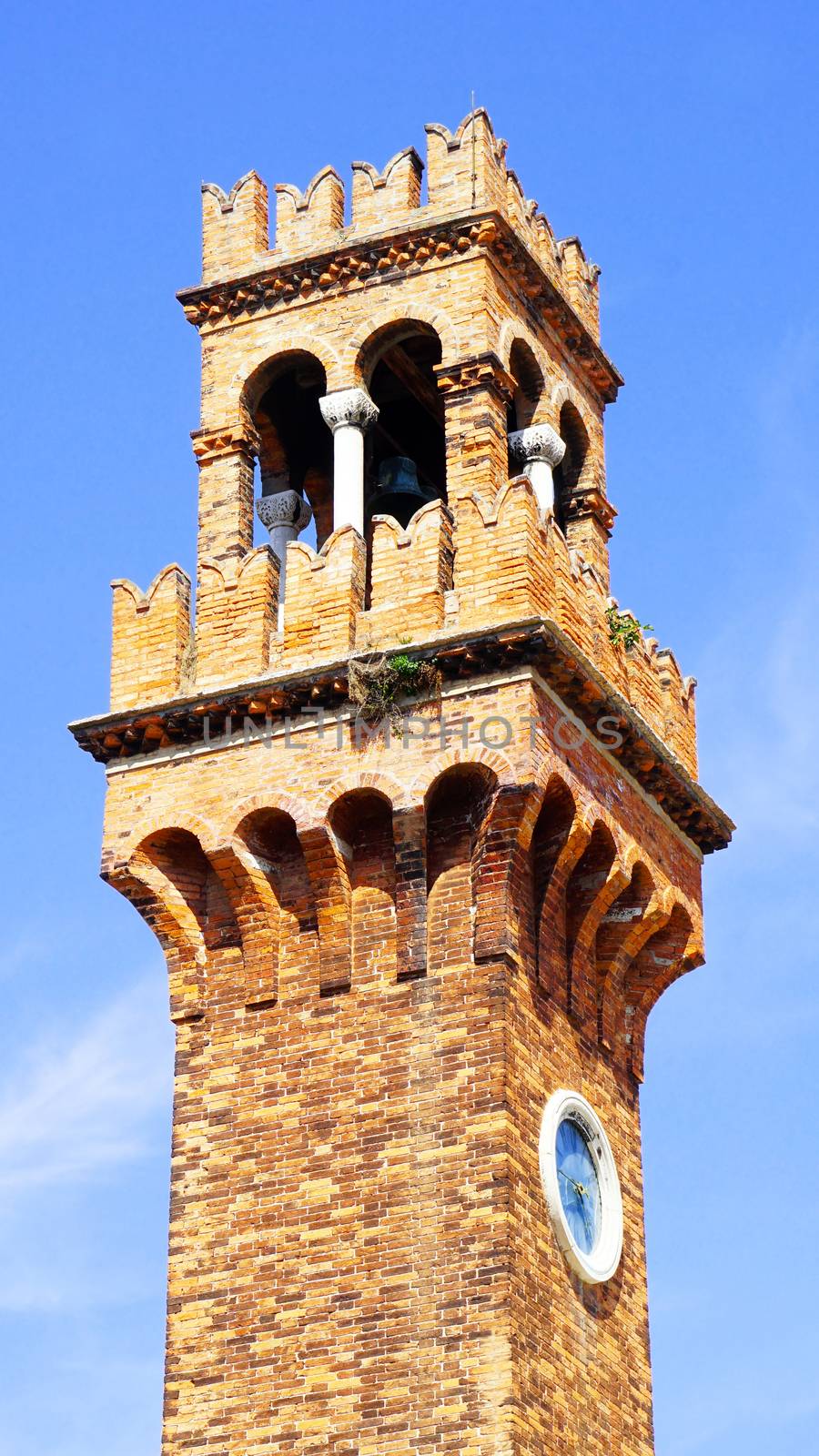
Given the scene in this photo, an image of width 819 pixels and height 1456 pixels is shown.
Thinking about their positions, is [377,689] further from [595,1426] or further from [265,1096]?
[595,1426]

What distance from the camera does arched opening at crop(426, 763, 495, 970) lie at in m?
26.0

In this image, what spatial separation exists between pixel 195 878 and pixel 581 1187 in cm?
436

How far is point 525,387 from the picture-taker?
30.4 metres

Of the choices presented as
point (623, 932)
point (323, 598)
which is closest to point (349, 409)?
point (323, 598)

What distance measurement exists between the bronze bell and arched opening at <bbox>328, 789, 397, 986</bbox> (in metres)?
4.51

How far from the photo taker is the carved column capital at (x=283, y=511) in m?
30.4

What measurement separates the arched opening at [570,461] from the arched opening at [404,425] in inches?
48.3

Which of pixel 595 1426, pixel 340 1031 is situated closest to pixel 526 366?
pixel 340 1031

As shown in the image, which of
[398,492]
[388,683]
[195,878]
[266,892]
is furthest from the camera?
[398,492]

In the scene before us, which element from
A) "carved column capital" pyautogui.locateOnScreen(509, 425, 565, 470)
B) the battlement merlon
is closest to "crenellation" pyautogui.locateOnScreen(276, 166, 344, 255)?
the battlement merlon

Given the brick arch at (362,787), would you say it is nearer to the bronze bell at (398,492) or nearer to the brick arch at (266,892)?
the brick arch at (266,892)

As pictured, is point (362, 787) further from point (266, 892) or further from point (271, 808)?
point (266, 892)

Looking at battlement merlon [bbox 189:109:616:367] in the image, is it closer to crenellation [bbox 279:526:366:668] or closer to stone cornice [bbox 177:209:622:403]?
stone cornice [bbox 177:209:622:403]

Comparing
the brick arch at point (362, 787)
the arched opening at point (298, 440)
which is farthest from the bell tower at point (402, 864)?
the arched opening at point (298, 440)
